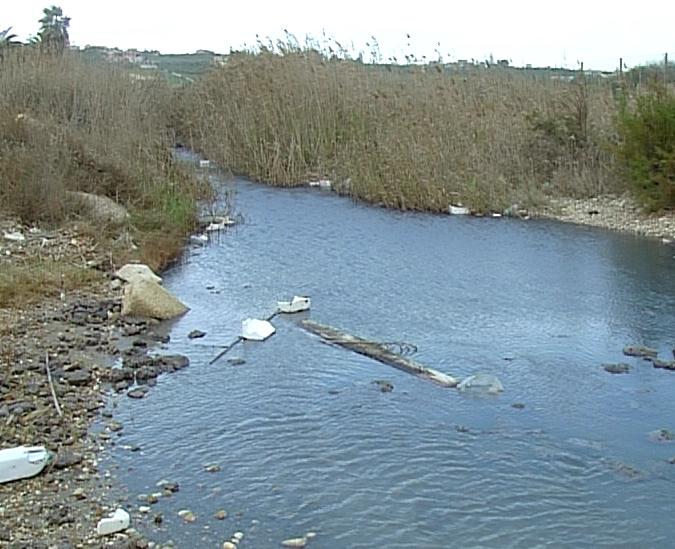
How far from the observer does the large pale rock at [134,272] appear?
782 cm

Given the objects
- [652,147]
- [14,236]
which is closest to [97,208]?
[14,236]

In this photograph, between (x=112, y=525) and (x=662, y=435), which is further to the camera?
(x=662, y=435)

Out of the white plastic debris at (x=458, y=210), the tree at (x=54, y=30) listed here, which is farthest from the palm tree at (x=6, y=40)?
the white plastic debris at (x=458, y=210)

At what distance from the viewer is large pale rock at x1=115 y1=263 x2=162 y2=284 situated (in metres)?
7.82

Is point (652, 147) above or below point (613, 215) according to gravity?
above

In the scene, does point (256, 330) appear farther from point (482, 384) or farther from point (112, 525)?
point (112, 525)

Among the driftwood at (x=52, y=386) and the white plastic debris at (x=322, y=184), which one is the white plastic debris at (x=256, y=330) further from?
the white plastic debris at (x=322, y=184)

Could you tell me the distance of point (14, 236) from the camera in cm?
902

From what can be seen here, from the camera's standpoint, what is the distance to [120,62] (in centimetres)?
1656

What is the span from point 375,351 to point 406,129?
8.75 meters

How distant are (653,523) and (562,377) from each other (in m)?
1.90

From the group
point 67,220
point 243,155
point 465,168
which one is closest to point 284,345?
point 67,220

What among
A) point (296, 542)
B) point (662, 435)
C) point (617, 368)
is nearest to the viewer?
point (296, 542)

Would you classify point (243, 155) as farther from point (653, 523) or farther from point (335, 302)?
point (653, 523)
